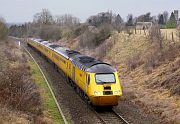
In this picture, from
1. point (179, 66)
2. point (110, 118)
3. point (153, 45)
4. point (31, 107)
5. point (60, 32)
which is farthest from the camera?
point (60, 32)

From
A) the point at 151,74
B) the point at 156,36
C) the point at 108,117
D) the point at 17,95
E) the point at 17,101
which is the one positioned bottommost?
the point at 108,117

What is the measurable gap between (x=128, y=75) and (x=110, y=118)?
1202cm

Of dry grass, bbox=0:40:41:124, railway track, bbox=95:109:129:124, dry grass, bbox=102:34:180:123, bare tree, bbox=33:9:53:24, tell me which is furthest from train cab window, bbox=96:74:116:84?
bare tree, bbox=33:9:53:24

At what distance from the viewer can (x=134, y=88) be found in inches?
978

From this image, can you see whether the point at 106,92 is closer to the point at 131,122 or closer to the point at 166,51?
the point at 131,122

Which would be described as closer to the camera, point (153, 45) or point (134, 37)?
point (153, 45)

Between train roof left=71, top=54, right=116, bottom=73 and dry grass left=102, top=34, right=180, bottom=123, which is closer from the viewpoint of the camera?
train roof left=71, top=54, right=116, bottom=73

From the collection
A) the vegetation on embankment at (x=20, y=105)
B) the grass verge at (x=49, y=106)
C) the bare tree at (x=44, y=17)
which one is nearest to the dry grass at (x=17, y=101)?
the vegetation on embankment at (x=20, y=105)

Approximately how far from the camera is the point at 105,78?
19.0 meters

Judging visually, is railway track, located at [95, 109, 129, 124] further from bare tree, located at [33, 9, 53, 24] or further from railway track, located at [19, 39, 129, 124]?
bare tree, located at [33, 9, 53, 24]

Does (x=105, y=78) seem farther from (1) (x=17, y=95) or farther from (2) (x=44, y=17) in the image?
(2) (x=44, y=17)

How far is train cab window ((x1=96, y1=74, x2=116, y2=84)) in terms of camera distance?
18.9 metres

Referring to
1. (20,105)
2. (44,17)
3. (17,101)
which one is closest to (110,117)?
(20,105)

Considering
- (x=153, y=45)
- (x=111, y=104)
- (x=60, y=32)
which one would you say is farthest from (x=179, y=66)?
(x=60, y=32)
